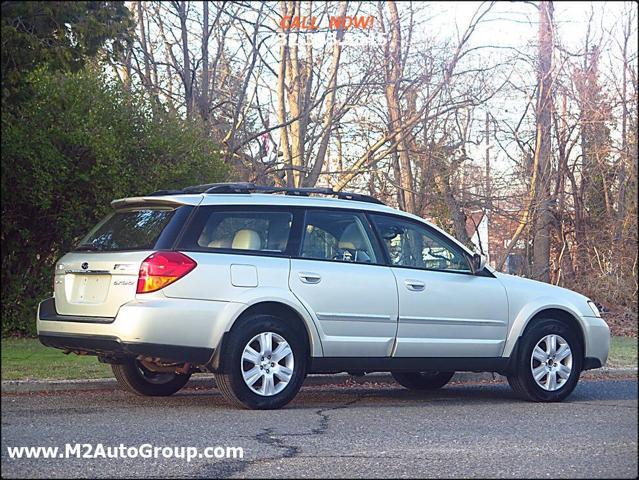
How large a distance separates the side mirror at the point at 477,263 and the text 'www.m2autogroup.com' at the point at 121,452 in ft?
12.1

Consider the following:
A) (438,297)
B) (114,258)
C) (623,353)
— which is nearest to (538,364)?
(438,297)

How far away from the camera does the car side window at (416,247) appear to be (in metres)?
9.30

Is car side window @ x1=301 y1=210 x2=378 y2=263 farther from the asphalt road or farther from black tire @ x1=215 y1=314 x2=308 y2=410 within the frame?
the asphalt road

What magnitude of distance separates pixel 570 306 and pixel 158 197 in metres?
4.03

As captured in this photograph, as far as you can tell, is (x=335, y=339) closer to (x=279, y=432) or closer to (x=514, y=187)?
(x=279, y=432)

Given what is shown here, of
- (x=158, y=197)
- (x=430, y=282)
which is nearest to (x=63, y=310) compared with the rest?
(x=158, y=197)

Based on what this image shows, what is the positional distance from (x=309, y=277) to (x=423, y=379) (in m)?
2.60

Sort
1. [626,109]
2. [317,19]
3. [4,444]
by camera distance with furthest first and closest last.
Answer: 1. [626,109]
2. [317,19]
3. [4,444]

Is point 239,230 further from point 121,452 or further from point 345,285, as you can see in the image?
point 121,452

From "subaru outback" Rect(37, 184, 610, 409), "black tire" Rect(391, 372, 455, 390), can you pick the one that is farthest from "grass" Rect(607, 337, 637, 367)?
"subaru outback" Rect(37, 184, 610, 409)

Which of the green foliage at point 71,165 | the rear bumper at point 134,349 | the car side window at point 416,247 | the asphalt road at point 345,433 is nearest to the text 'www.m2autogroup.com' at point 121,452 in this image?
the asphalt road at point 345,433

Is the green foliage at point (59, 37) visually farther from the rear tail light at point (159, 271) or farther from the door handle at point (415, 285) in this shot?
the door handle at point (415, 285)

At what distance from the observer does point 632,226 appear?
21688 mm

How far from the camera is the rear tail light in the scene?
802 centimetres
